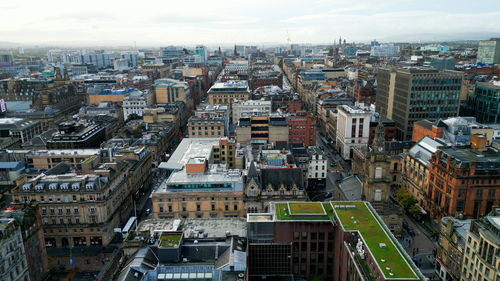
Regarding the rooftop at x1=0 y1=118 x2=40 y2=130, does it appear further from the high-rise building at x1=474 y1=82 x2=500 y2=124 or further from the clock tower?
the high-rise building at x1=474 y1=82 x2=500 y2=124

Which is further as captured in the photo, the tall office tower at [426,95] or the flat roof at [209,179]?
the tall office tower at [426,95]

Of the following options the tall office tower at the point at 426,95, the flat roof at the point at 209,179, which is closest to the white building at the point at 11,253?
the flat roof at the point at 209,179

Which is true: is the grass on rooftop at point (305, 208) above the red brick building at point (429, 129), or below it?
below

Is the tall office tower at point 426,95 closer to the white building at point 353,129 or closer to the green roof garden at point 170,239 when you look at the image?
the white building at point 353,129

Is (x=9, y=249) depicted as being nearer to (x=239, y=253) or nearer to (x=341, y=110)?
(x=239, y=253)

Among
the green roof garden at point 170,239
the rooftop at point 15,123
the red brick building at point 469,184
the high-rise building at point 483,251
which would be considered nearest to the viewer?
the high-rise building at point 483,251

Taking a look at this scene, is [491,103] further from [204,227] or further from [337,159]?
[204,227]
